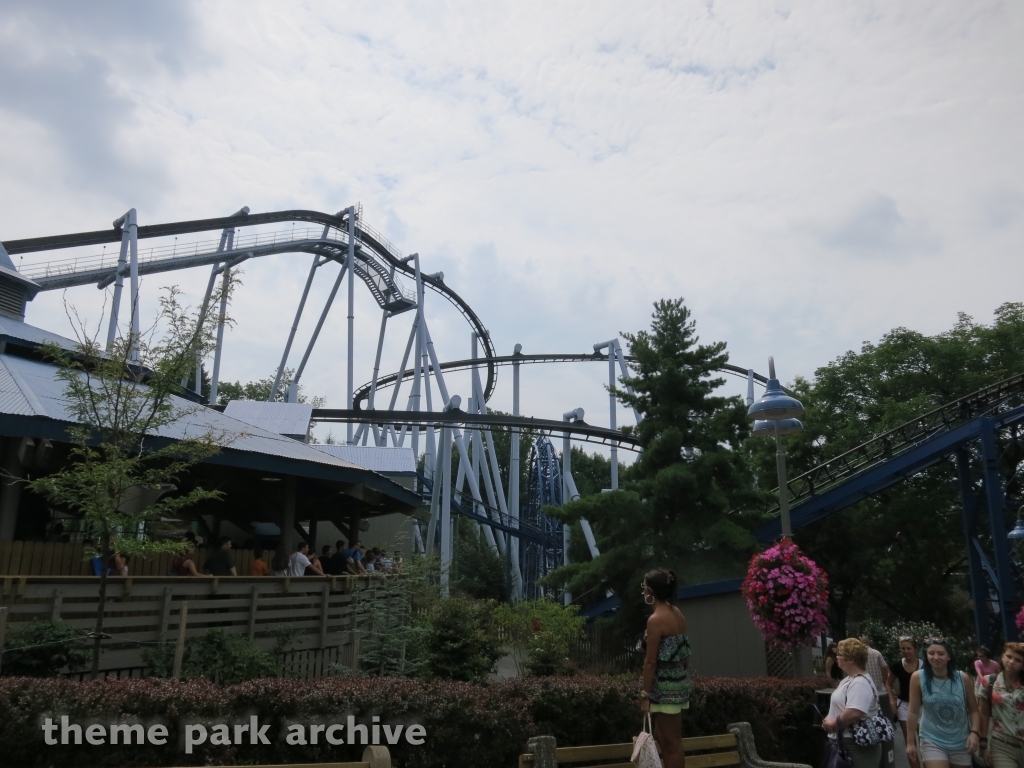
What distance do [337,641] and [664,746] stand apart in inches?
300

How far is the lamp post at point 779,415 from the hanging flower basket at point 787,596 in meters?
0.33

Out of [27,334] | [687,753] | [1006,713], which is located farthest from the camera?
[27,334]

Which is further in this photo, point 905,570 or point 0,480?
point 905,570

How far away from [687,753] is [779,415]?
4951 millimetres

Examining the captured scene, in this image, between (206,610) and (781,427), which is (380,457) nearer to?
(206,610)

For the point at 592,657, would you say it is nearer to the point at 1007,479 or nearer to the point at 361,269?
the point at 1007,479

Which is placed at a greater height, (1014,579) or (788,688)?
(1014,579)

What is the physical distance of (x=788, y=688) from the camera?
801 cm

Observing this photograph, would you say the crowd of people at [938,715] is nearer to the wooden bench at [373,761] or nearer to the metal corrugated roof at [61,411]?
the wooden bench at [373,761]

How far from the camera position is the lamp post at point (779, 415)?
32.5ft

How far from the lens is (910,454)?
59.0 ft

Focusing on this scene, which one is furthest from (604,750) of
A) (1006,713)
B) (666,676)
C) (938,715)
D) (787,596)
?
(787,596)

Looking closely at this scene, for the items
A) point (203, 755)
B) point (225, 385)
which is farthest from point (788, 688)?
point (225, 385)

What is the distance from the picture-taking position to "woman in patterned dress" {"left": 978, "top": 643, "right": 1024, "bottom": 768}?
18.5ft
